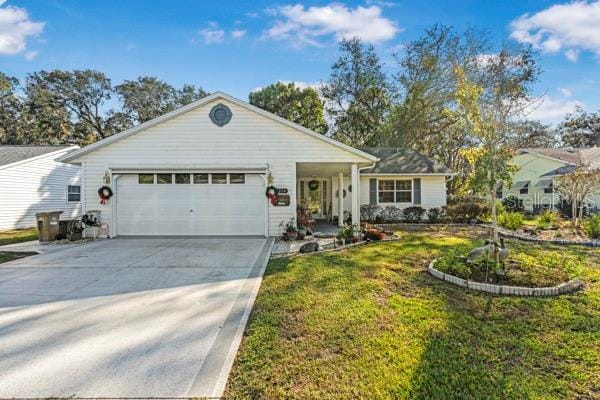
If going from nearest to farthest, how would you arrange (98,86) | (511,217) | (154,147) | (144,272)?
(144,272), (154,147), (511,217), (98,86)

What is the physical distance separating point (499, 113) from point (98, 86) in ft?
112

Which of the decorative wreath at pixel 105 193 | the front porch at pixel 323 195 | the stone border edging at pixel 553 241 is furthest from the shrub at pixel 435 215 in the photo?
the decorative wreath at pixel 105 193

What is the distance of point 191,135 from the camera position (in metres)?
11.3

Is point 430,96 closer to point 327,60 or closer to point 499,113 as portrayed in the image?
point 327,60

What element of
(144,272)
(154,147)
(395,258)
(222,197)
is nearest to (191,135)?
(154,147)

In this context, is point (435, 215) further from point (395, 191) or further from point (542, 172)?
point (542, 172)

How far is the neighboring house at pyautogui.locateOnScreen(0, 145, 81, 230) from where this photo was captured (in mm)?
15216

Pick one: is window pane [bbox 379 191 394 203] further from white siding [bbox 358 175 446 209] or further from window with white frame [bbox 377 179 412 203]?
white siding [bbox 358 175 446 209]

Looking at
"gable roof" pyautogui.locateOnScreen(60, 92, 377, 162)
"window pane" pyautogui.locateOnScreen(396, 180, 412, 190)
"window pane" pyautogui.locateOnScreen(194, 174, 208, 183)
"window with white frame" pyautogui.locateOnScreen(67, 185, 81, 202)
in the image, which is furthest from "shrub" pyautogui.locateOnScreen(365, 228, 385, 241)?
"window with white frame" pyautogui.locateOnScreen(67, 185, 81, 202)

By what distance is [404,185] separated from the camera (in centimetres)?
1653

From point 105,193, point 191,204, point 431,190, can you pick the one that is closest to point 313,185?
point 431,190

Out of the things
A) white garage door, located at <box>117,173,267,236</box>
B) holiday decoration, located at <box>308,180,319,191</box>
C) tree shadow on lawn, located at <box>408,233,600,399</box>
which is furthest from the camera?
holiday decoration, located at <box>308,180,319,191</box>

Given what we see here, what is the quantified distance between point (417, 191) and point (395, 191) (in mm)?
1125

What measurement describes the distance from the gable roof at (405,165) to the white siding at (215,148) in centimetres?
578
